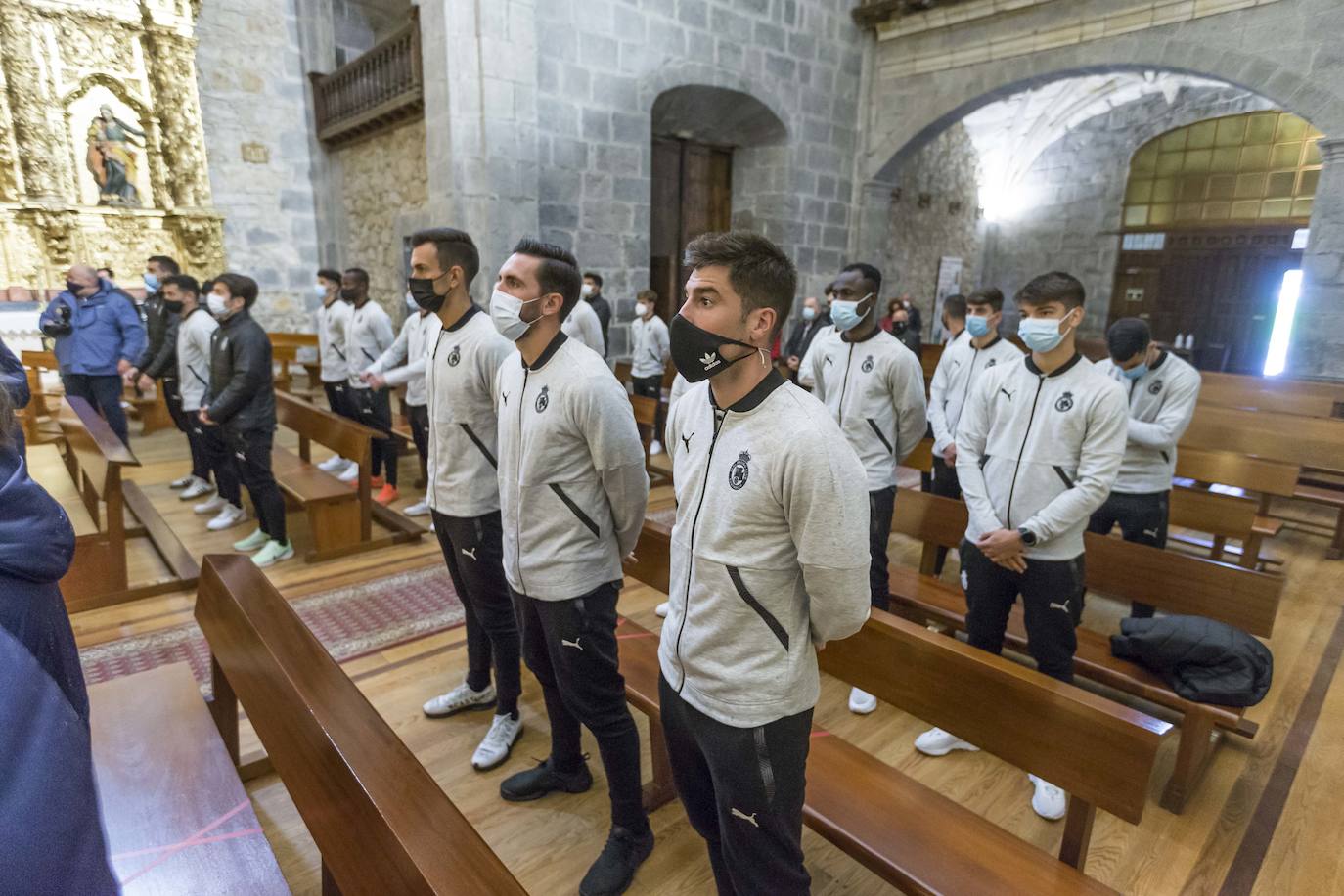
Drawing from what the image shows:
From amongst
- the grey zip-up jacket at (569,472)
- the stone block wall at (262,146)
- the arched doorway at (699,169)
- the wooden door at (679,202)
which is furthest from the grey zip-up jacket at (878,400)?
the stone block wall at (262,146)

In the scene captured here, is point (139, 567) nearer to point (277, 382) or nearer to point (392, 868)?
point (392, 868)

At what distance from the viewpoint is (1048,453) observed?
7.66 ft

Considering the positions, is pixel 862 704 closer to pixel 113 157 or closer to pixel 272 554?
pixel 272 554

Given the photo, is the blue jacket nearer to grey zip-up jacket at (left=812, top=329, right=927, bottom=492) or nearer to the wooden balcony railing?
the wooden balcony railing

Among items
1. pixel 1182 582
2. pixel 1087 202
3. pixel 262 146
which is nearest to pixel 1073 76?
pixel 1087 202

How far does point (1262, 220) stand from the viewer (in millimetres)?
11000

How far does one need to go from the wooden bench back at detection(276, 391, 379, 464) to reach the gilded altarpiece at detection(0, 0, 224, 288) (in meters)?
5.03

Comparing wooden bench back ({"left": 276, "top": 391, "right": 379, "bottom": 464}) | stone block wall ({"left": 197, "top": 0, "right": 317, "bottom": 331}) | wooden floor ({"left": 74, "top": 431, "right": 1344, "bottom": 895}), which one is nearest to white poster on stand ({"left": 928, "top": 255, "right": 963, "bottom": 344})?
wooden floor ({"left": 74, "top": 431, "right": 1344, "bottom": 895})

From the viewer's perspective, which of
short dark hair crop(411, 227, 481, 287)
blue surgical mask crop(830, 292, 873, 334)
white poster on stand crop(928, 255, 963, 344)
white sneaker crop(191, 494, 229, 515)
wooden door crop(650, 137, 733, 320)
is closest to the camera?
short dark hair crop(411, 227, 481, 287)

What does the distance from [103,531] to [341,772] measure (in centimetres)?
350

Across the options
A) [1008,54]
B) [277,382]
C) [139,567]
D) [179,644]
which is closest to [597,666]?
[179,644]

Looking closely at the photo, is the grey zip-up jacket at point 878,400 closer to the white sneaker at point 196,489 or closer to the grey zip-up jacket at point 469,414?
the grey zip-up jacket at point 469,414

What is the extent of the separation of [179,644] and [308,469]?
1.75 meters

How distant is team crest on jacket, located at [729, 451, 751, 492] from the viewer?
4.47ft
